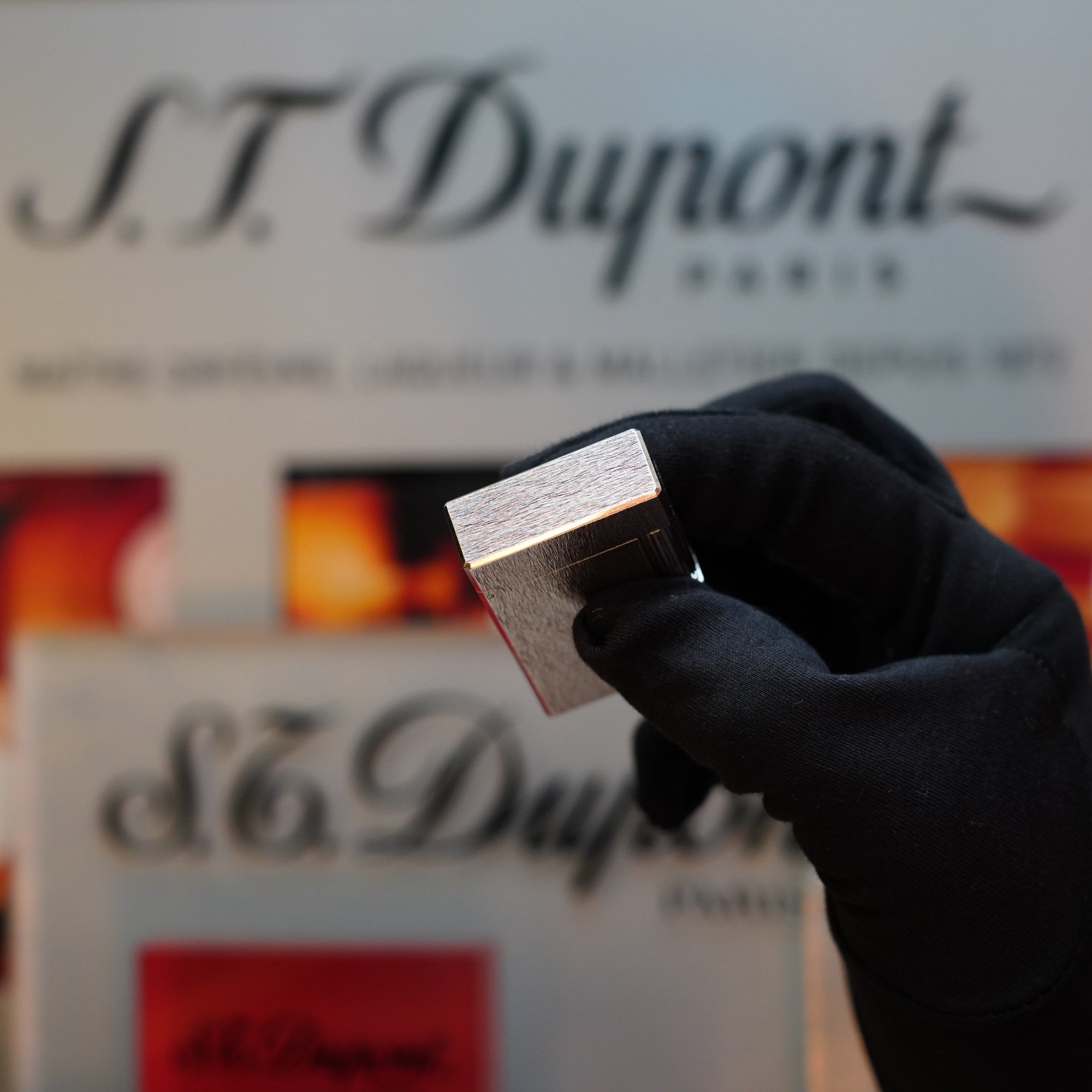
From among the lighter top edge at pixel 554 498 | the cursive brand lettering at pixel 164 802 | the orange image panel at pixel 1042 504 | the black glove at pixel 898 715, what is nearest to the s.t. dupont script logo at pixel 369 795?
the cursive brand lettering at pixel 164 802

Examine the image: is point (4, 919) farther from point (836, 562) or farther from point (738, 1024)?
point (836, 562)

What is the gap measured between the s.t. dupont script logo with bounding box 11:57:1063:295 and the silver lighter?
0.58m

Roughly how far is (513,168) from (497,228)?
6cm

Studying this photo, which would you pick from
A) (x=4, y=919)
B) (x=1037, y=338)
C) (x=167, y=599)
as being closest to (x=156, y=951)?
(x=4, y=919)

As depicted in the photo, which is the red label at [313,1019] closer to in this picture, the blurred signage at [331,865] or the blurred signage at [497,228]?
the blurred signage at [331,865]

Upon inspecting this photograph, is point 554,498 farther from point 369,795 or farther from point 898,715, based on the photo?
point 369,795

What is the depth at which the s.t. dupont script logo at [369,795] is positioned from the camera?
2.68ft

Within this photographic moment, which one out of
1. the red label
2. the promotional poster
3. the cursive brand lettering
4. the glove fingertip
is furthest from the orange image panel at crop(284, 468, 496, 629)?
the glove fingertip

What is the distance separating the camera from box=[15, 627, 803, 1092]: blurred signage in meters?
0.80

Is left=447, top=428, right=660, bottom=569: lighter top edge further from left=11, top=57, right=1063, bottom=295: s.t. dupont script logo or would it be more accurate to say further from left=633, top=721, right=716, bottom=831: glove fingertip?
left=11, top=57, right=1063, bottom=295: s.t. dupont script logo

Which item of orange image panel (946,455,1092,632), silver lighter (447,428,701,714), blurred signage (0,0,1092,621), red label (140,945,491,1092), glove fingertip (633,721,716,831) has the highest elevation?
blurred signage (0,0,1092,621)

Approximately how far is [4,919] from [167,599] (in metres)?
0.33

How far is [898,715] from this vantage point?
308 millimetres

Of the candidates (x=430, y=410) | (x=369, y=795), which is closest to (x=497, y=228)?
(x=430, y=410)
